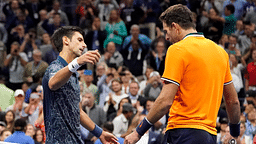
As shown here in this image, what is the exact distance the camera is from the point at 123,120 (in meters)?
8.66

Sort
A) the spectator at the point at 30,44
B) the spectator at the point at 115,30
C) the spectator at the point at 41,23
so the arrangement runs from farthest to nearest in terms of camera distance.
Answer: the spectator at the point at 41,23 < the spectator at the point at 30,44 < the spectator at the point at 115,30

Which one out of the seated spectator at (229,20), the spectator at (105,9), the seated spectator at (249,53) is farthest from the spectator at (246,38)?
the spectator at (105,9)

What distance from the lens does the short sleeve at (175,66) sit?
3.36 metres

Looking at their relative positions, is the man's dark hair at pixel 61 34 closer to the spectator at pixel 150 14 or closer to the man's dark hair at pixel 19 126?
the man's dark hair at pixel 19 126

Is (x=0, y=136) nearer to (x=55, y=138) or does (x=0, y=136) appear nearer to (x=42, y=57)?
(x=42, y=57)

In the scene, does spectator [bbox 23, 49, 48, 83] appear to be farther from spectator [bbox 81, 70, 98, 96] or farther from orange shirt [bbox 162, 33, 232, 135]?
orange shirt [bbox 162, 33, 232, 135]

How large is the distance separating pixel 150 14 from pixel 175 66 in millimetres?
8651

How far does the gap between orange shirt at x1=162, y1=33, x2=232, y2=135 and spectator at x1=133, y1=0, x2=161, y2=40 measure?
837 centimetres

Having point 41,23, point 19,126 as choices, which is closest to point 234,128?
point 19,126

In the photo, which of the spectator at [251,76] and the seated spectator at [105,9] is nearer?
the spectator at [251,76]

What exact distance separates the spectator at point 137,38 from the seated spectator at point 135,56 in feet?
0.20

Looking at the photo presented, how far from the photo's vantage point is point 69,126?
3.73 meters

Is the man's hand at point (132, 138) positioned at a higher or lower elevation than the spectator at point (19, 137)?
higher

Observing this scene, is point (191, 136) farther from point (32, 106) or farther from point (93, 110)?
point (32, 106)
